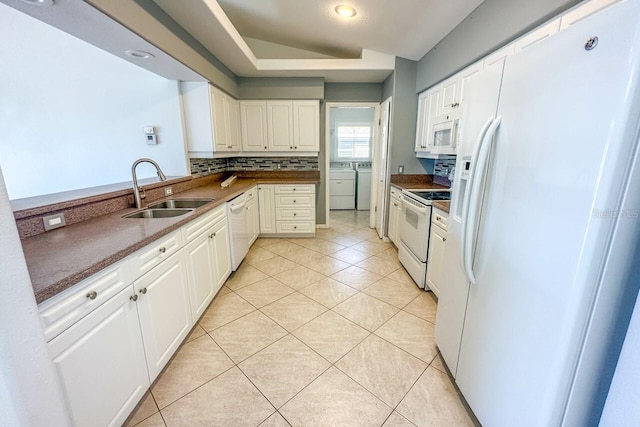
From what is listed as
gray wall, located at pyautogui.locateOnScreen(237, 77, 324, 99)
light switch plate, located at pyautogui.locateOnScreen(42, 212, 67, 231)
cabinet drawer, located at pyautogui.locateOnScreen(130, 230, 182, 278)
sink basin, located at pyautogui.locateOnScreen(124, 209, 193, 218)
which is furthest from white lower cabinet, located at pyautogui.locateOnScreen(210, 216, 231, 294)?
gray wall, located at pyautogui.locateOnScreen(237, 77, 324, 99)

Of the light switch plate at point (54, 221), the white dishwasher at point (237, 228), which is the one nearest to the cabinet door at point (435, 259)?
the white dishwasher at point (237, 228)

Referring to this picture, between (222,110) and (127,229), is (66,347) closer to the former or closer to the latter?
(127,229)

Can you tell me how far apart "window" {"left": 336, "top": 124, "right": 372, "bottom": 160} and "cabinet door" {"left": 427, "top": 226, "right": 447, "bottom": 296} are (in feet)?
13.8

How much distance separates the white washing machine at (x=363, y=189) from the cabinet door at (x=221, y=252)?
370cm

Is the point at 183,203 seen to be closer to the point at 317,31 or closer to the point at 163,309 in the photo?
the point at 163,309

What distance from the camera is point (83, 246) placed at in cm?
126

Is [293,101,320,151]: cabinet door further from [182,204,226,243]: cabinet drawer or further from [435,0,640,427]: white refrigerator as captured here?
[435,0,640,427]: white refrigerator

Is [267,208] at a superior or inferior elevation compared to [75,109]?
inferior

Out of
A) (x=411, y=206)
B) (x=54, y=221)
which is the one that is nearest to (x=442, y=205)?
(x=411, y=206)

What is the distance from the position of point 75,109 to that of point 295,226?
3.02 meters

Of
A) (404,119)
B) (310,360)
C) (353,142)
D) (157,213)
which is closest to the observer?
(310,360)

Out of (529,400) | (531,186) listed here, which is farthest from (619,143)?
(529,400)

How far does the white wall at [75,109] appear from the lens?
2.90m

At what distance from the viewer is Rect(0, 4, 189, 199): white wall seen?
2.90 meters
